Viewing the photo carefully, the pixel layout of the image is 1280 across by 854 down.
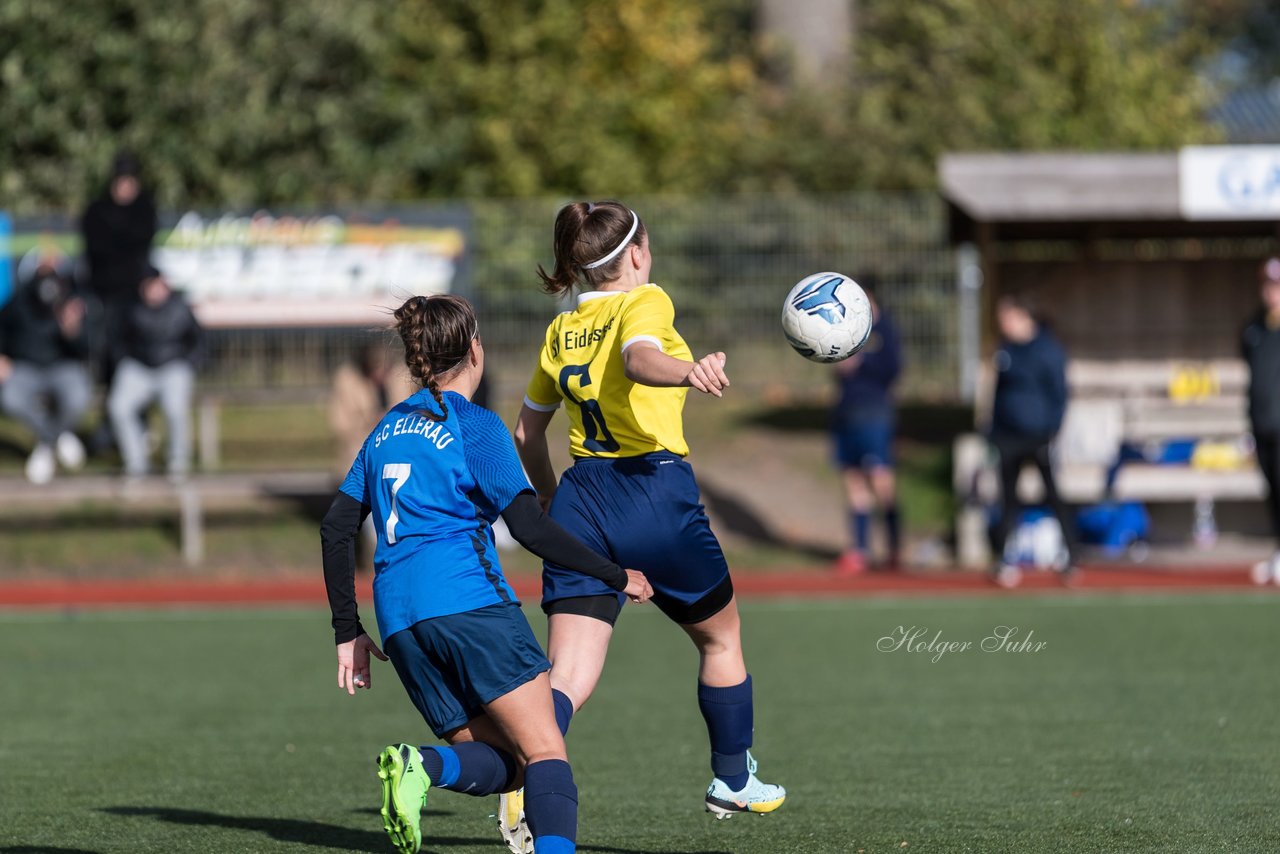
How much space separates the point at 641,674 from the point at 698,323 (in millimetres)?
10116

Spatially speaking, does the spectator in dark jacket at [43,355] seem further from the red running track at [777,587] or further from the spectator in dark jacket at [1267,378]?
the spectator in dark jacket at [1267,378]

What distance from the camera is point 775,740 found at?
7.38 m

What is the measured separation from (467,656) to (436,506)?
0.39m

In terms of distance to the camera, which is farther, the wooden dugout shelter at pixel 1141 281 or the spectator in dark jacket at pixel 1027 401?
the wooden dugout shelter at pixel 1141 281

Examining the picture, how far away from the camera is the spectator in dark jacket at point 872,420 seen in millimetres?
14242

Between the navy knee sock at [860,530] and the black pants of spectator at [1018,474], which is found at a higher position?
the black pants of spectator at [1018,474]

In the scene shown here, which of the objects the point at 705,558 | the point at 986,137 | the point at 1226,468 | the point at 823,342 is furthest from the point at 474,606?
the point at 986,137

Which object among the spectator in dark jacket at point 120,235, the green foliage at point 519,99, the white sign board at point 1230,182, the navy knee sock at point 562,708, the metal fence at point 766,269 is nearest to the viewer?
the navy knee sock at point 562,708

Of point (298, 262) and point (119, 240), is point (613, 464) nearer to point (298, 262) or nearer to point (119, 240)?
point (119, 240)

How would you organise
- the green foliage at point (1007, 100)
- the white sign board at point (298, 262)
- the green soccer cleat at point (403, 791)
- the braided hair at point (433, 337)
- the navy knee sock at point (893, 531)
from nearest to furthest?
the green soccer cleat at point (403, 791), the braided hair at point (433, 337), the navy knee sock at point (893, 531), the white sign board at point (298, 262), the green foliage at point (1007, 100)

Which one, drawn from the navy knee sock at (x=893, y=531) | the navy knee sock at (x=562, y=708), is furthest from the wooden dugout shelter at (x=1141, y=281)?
the navy knee sock at (x=562, y=708)

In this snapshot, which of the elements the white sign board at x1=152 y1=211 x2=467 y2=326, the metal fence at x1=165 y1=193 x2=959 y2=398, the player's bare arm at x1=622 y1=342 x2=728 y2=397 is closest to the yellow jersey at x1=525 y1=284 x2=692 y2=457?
the player's bare arm at x1=622 y1=342 x2=728 y2=397

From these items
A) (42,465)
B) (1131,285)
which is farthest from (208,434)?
(1131,285)

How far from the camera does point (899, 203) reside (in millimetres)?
18781
